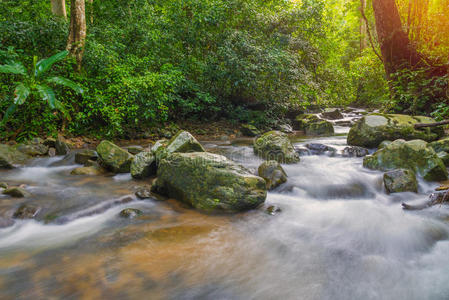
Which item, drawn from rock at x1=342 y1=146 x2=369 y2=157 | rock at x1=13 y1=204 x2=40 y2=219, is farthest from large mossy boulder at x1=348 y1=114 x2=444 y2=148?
rock at x1=13 y1=204 x2=40 y2=219

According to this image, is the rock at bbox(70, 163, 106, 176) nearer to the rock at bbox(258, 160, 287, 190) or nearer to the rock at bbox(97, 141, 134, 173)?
the rock at bbox(97, 141, 134, 173)

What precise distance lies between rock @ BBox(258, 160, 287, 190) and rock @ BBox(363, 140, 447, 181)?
6.59 ft

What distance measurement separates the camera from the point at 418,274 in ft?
7.64

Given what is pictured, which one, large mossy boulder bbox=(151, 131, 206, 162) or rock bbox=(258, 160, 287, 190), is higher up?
large mossy boulder bbox=(151, 131, 206, 162)

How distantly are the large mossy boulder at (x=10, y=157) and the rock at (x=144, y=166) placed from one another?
2.53 metres

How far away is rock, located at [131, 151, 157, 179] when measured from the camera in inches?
186

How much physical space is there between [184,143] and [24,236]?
2640 millimetres

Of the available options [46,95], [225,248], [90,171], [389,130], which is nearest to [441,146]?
[389,130]

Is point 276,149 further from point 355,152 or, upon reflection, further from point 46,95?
point 46,95

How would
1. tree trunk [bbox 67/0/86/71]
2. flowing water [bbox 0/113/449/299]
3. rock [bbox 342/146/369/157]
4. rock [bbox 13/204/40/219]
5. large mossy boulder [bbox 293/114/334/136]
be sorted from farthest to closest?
1. large mossy boulder [bbox 293/114/334/136]
2. tree trunk [bbox 67/0/86/71]
3. rock [bbox 342/146/369/157]
4. rock [bbox 13/204/40/219]
5. flowing water [bbox 0/113/449/299]

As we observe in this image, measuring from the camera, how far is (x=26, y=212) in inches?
Result: 126

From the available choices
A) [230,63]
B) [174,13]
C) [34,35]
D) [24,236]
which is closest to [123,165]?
[24,236]

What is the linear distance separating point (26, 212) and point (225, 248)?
8.21ft

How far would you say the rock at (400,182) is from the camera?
396 centimetres
